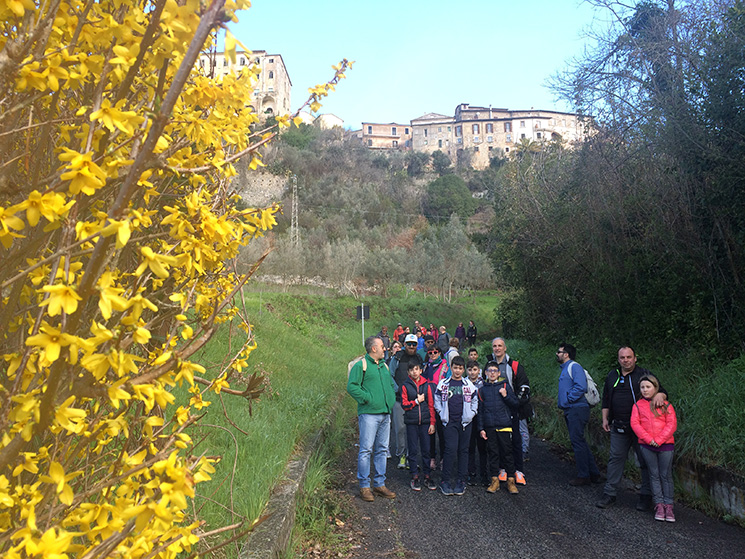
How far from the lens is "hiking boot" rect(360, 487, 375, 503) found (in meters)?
7.29

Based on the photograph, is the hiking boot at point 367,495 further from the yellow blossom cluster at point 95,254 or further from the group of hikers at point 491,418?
the yellow blossom cluster at point 95,254

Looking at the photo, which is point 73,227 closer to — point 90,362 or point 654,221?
point 90,362

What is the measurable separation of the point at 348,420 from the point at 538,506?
5.38 metres

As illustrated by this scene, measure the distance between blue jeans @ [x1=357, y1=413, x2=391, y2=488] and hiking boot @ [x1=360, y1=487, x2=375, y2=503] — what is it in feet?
0.26

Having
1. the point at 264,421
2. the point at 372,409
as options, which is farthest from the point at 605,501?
the point at 264,421

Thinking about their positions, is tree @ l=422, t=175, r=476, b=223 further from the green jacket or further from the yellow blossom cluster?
the yellow blossom cluster

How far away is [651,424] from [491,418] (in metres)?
2.08

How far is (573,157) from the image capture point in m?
15.6

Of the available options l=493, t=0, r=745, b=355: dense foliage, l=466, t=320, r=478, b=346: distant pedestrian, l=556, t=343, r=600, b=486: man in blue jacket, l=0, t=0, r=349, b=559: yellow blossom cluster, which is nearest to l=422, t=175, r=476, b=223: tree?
l=466, t=320, r=478, b=346: distant pedestrian

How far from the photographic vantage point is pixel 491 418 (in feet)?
26.7

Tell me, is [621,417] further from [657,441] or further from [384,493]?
[384,493]

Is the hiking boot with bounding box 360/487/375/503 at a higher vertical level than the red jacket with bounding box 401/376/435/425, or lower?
lower

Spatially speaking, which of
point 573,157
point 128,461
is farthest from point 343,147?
point 128,461

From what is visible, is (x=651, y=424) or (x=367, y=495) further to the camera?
(x=367, y=495)
